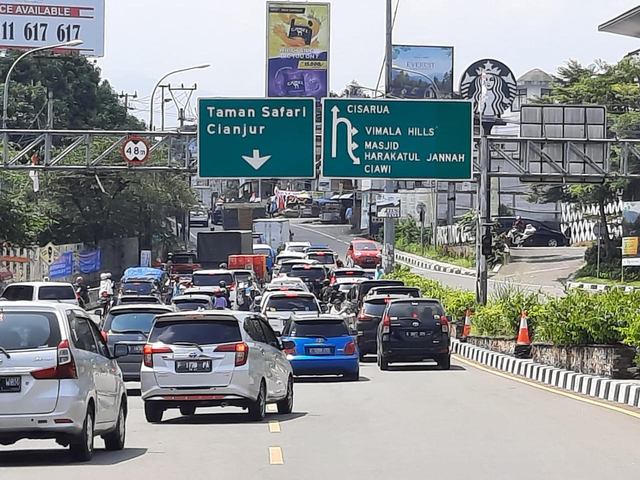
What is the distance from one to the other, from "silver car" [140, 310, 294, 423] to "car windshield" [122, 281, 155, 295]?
27587mm

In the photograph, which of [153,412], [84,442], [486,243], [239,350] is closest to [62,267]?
[486,243]

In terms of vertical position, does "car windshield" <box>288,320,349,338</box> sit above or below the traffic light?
below

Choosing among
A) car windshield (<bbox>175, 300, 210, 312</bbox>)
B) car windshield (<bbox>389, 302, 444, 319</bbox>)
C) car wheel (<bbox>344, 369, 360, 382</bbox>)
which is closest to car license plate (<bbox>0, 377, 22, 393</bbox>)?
car wheel (<bbox>344, 369, 360, 382</bbox>)

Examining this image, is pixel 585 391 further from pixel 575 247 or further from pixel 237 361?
pixel 575 247

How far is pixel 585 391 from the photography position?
2073 centimetres

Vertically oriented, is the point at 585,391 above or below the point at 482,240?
below

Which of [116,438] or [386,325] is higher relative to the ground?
[386,325]

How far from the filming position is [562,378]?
877 inches

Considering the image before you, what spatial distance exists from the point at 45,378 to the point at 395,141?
22.7 meters

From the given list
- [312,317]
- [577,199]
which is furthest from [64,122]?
[312,317]

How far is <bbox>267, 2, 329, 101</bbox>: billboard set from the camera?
70062mm

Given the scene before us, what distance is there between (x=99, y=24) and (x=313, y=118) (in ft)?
150

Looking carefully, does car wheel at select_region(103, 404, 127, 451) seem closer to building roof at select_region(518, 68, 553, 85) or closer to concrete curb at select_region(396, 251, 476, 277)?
concrete curb at select_region(396, 251, 476, 277)

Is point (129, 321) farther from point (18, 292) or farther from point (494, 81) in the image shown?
point (494, 81)
